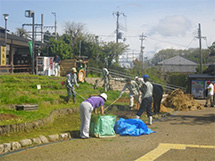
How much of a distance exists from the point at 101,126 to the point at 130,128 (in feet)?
3.74

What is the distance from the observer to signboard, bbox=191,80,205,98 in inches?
1362

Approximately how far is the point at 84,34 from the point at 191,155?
142 feet

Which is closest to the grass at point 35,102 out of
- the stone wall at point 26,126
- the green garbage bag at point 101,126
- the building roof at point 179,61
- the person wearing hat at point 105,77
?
the stone wall at point 26,126

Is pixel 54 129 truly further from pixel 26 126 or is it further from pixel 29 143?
pixel 29 143

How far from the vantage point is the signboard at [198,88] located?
113 ft

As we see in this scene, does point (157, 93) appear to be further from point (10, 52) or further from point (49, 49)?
point (49, 49)

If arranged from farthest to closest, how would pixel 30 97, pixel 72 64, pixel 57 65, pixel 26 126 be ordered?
pixel 72 64
pixel 57 65
pixel 30 97
pixel 26 126

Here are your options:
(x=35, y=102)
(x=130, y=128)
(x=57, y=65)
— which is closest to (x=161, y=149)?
(x=130, y=128)

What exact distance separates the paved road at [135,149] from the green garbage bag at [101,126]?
→ 311mm

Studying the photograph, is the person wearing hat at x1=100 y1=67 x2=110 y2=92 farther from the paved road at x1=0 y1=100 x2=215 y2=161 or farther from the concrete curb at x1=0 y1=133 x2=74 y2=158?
the concrete curb at x1=0 y1=133 x2=74 y2=158

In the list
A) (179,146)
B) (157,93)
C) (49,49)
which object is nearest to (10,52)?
(49,49)

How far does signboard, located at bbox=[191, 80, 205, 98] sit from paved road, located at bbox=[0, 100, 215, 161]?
23.8m

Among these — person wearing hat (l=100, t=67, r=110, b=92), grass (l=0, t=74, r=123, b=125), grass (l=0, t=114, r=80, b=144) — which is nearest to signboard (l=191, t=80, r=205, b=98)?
person wearing hat (l=100, t=67, r=110, b=92)

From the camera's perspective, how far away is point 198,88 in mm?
34781
